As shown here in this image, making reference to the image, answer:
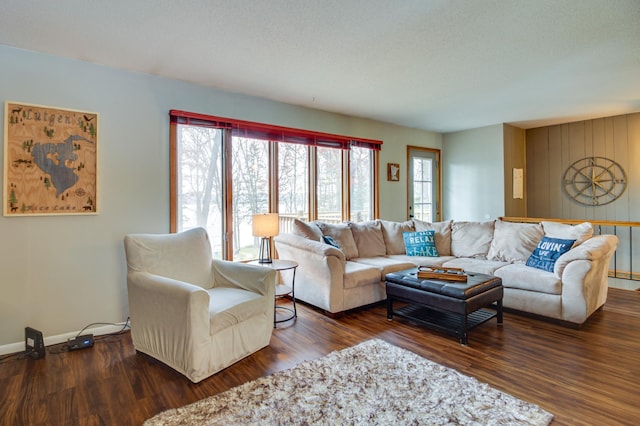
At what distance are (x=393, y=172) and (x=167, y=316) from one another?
4.23 metres

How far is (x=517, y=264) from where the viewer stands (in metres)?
3.84

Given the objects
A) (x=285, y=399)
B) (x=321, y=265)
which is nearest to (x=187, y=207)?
(x=321, y=265)

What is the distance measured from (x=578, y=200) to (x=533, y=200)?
2.26ft

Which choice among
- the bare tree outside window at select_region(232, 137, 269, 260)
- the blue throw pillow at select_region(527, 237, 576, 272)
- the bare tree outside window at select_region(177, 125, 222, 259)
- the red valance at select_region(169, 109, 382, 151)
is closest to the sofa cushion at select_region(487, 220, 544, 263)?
the blue throw pillow at select_region(527, 237, 576, 272)

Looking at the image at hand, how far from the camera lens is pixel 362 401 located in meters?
1.98

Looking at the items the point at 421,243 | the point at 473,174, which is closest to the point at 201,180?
the point at 421,243

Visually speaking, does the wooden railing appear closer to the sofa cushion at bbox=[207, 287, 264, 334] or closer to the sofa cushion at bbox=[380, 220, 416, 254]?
the sofa cushion at bbox=[380, 220, 416, 254]

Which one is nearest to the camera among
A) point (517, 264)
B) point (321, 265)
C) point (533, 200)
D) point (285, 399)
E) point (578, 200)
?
point (285, 399)

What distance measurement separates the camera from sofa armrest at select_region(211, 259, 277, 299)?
2748 millimetres

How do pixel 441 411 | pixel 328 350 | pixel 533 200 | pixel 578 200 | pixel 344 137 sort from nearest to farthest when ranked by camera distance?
pixel 441 411 → pixel 328 350 → pixel 344 137 → pixel 578 200 → pixel 533 200

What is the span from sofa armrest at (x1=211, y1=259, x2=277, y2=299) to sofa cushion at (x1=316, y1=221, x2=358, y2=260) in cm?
146

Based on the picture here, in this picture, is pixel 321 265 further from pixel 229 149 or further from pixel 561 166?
pixel 561 166

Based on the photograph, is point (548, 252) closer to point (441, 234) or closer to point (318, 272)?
point (441, 234)

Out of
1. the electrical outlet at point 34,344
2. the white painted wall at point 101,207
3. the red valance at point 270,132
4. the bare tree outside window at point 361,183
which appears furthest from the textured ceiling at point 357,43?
the electrical outlet at point 34,344
